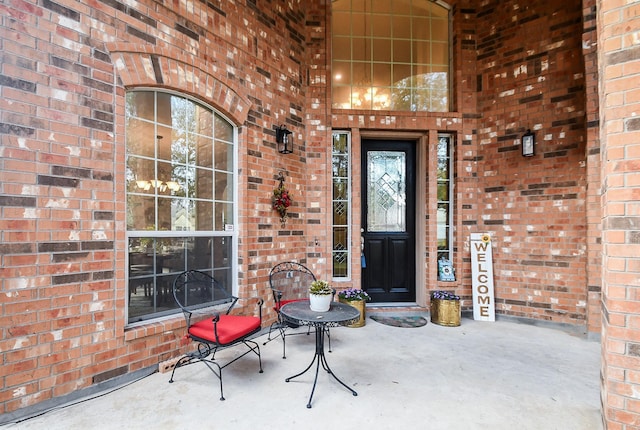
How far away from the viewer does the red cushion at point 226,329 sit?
2.50m

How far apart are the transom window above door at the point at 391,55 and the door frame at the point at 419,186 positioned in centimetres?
40

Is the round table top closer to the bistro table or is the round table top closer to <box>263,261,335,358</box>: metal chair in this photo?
the bistro table

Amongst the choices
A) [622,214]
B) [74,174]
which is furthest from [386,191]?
[74,174]

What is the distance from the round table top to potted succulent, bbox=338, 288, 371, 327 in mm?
1331

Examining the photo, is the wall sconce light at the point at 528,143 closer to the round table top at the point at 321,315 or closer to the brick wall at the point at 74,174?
the round table top at the point at 321,315

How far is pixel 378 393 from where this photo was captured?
8.18ft

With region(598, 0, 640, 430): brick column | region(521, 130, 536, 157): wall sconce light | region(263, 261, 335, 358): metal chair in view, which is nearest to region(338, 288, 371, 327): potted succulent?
region(263, 261, 335, 358): metal chair

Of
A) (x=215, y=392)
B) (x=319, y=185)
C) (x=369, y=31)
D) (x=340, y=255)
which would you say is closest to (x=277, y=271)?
(x=340, y=255)

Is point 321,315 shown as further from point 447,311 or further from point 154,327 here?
point 447,311

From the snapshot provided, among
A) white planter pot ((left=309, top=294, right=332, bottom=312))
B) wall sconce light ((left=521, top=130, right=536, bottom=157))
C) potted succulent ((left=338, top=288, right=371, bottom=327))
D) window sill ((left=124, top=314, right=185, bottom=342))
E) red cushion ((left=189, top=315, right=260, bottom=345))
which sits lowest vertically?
potted succulent ((left=338, top=288, right=371, bottom=327))

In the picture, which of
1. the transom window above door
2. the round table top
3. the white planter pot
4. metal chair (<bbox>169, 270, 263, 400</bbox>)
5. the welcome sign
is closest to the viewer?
the round table top

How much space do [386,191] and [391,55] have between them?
6.60 ft

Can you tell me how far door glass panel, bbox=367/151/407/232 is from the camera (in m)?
4.92

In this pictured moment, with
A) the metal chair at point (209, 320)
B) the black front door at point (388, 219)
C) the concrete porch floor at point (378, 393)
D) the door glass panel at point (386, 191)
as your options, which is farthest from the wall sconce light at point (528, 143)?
the metal chair at point (209, 320)
